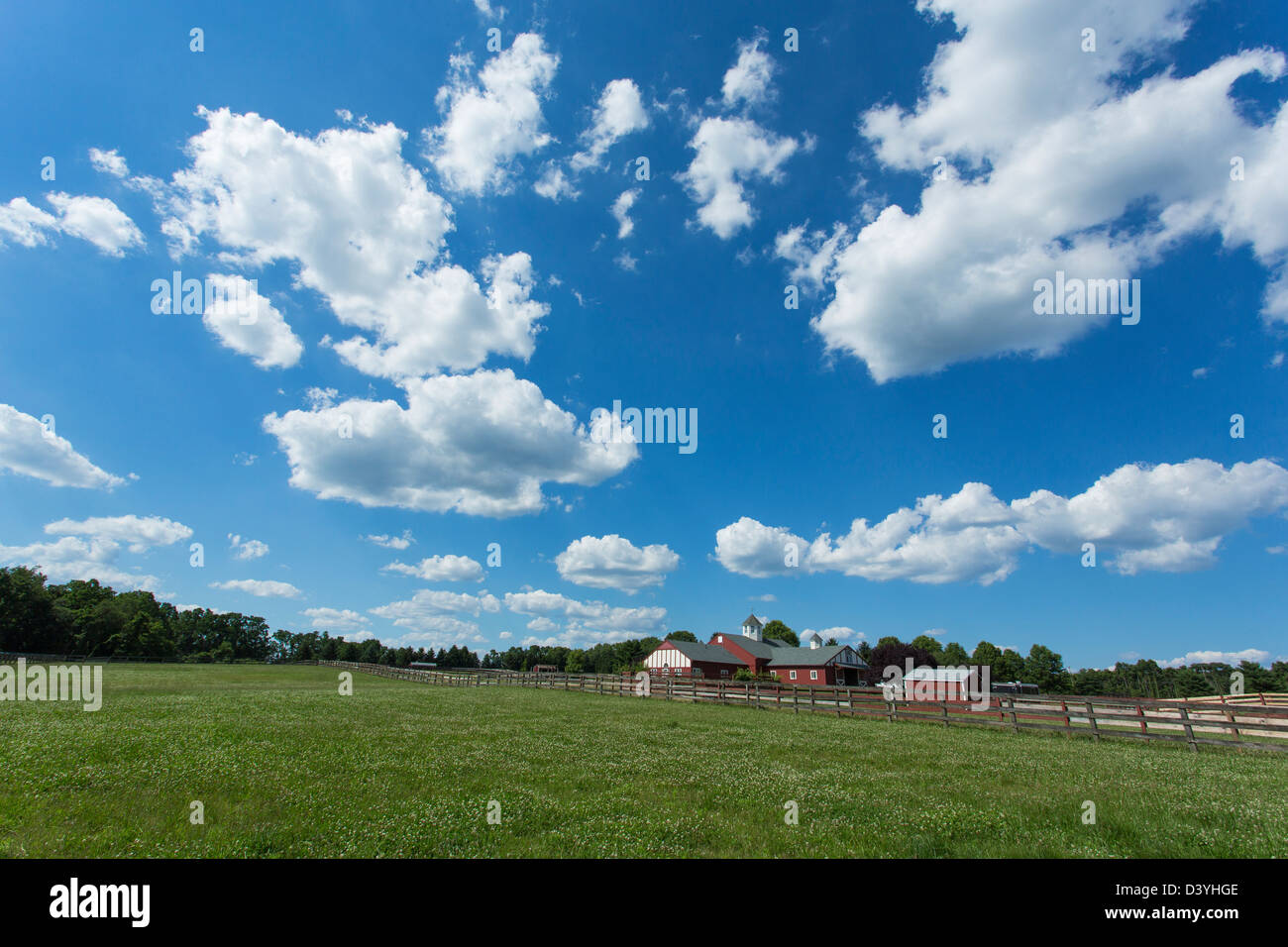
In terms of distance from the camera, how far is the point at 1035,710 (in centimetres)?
2208

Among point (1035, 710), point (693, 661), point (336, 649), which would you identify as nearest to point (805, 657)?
point (693, 661)

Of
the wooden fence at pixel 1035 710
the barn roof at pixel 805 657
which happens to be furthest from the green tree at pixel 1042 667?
the wooden fence at pixel 1035 710

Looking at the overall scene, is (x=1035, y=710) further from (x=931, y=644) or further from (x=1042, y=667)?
(x=1042, y=667)

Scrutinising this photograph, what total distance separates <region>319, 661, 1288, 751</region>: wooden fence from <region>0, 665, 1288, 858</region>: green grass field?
1.43 metres

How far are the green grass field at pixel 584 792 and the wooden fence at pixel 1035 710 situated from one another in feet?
4.68

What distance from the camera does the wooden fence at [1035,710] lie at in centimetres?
1803

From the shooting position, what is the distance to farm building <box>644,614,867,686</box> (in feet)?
247

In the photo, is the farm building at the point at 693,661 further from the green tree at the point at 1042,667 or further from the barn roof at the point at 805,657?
the green tree at the point at 1042,667

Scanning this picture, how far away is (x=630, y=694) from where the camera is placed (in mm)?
38062

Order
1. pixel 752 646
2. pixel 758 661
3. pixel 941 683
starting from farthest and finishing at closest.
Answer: pixel 752 646 < pixel 758 661 < pixel 941 683

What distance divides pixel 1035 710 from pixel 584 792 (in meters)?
20.7
